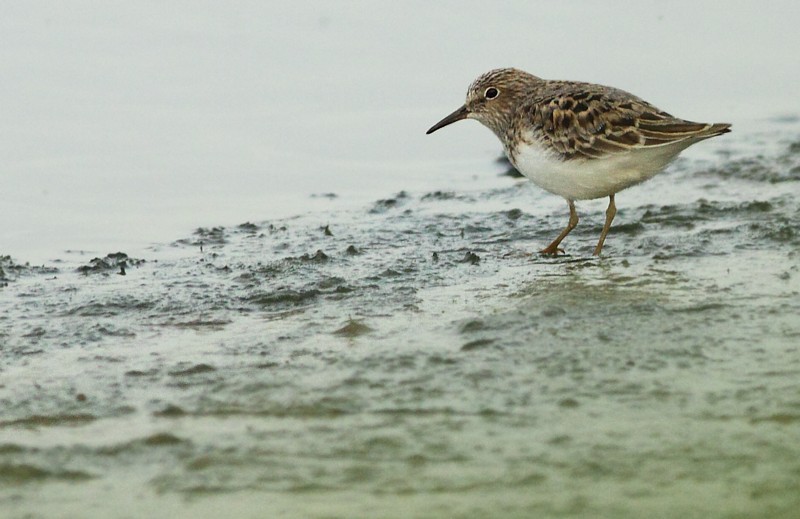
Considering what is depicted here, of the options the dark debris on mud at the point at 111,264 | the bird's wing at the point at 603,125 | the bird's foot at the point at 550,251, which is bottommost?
the bird's foot at the point at 550,251

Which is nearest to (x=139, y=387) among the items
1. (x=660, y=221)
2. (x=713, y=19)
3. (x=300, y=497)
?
(x=300, y=497)

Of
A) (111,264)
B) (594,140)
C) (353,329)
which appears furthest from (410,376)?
(594,140)

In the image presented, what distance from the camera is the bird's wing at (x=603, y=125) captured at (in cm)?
687

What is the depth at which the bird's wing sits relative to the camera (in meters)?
6.87

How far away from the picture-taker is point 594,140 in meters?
7.07

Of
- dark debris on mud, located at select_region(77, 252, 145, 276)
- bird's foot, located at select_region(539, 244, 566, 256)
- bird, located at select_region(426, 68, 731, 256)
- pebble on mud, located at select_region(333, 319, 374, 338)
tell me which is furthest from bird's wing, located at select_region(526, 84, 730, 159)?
dark debris on mud, located at select_region(77, 252, 145, 276)

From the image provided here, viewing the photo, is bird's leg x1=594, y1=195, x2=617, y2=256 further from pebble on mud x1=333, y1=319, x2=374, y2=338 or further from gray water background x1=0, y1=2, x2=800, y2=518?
pebble on mud x1=333, y1=319, x2=374, y2=338

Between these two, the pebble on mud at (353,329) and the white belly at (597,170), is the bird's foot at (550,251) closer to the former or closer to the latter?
the white belly at (597,170)

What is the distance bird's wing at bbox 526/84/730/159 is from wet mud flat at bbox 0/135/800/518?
0.63 meters

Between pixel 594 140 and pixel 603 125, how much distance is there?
0.11 metres

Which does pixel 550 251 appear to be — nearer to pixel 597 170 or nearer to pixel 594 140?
pixel 597 170

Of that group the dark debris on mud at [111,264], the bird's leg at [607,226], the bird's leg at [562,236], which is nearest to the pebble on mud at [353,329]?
the dark debris on mud at [111,264]

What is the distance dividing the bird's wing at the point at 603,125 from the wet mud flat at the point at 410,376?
627mm

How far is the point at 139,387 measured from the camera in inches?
181
